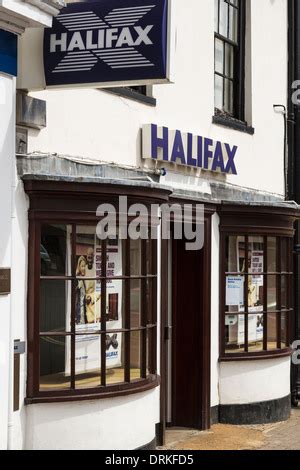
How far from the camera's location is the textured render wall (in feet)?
26.5

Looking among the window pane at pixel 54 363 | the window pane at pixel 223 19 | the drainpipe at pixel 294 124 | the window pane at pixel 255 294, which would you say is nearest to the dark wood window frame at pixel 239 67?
the window pane at pixel 223 19

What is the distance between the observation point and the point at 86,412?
25.5ft

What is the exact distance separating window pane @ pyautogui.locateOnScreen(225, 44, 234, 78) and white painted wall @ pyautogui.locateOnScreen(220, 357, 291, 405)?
403 centimetres

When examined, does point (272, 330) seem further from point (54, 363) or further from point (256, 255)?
point (54, 363)

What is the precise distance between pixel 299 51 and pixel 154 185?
547 centimetres

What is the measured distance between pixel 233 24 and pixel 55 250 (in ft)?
17.5

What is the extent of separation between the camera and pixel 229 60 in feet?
37.9

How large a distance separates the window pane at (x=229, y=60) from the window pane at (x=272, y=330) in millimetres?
3425

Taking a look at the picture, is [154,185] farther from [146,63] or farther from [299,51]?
[299,51]

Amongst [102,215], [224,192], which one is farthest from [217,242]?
[102,215]

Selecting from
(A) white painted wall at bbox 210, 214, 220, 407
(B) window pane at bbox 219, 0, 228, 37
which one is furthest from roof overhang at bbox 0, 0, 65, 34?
(B) window pane at bbox 219, 0, 228, 37

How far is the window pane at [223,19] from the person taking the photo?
11.2m

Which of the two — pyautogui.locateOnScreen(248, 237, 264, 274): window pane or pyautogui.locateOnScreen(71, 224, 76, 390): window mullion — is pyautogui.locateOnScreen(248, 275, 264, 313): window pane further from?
pyautogui.locateOnScreen(71, 224, 76, 390): window mullion

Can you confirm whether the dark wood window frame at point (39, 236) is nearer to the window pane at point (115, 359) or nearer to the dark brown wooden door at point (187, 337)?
the window pane at point (115, 359)
